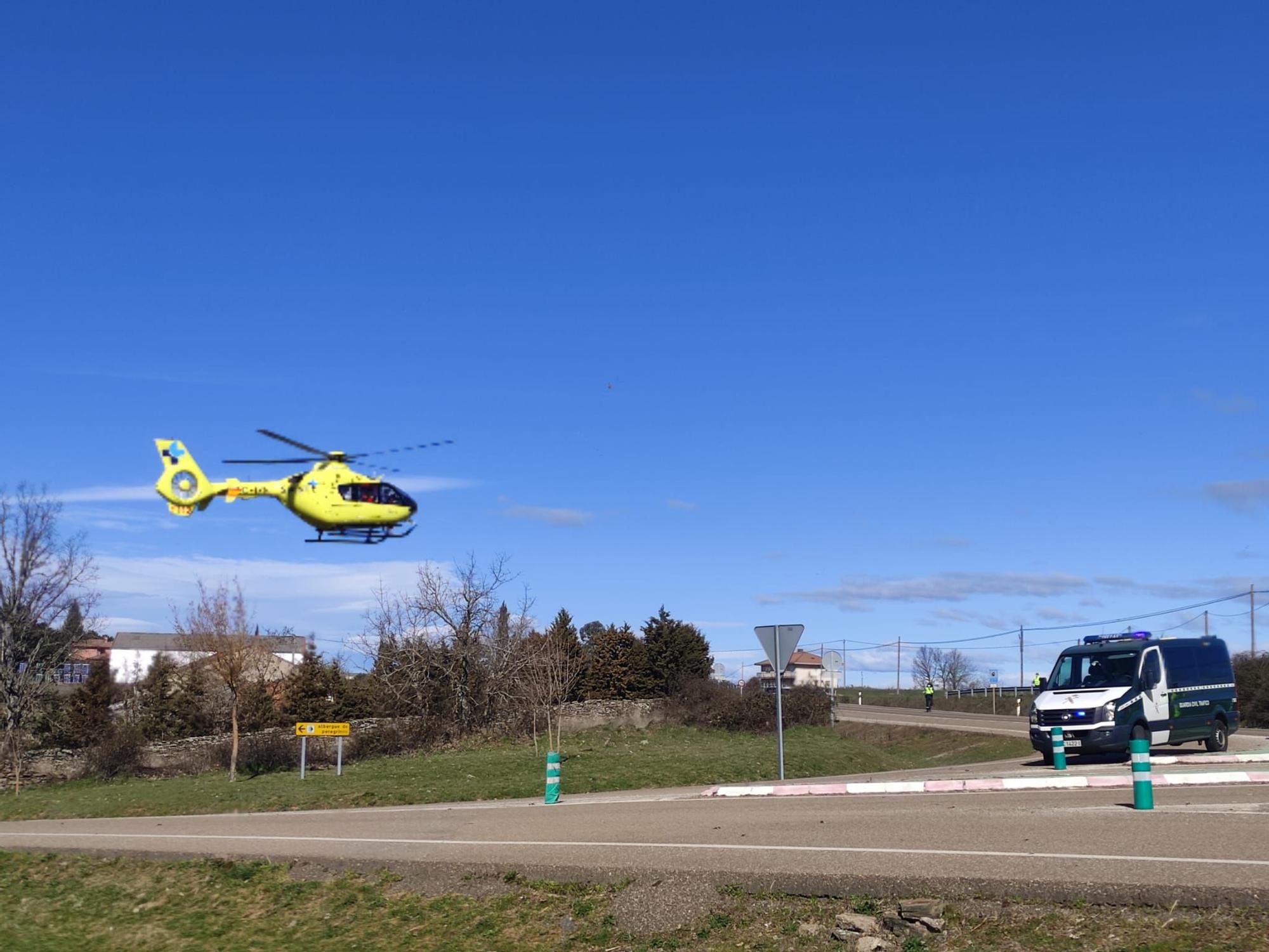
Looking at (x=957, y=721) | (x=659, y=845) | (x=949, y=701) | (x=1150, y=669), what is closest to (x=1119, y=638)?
(x=1150, y=669)

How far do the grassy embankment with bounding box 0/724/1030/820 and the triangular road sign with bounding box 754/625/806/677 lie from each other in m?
4.40

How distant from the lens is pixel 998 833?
44.0ft

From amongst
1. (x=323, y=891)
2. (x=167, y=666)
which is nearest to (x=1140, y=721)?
(x=323, y=891)

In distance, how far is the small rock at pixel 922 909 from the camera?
34.5 ft

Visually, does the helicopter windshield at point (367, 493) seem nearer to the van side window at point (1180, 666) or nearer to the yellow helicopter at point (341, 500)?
the yellow helicopter at point (341, 500)

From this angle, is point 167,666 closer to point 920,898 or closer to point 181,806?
point 181,806

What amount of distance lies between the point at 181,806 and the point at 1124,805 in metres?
20.4

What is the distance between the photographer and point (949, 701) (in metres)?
69.9

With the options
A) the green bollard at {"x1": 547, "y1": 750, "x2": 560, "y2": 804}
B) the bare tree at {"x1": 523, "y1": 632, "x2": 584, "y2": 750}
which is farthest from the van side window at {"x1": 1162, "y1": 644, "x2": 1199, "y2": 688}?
the bare tree at {"x1": 523, "y1": 632, "x2": 584, "y2": 750}

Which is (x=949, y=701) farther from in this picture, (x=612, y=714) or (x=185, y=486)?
(x=185, y=486)

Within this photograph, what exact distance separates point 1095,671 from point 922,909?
15392 millimetres

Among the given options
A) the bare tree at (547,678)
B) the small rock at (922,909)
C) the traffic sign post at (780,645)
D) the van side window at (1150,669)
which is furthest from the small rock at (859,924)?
the bare tree at (547,678)

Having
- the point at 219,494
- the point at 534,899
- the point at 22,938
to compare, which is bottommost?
the point at 22,938

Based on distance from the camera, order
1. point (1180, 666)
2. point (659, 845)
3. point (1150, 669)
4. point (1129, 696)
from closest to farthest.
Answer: point (659, 845)
point (1129, 696)
point (1150, 669)
point (1180, 666)
